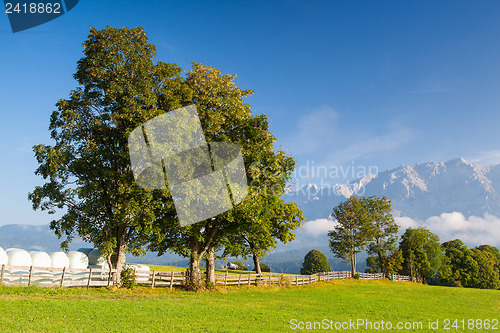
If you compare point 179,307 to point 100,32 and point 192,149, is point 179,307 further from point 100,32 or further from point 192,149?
point 100,32

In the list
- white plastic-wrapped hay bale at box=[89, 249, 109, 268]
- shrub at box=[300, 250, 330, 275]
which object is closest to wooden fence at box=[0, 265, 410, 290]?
white plastic-wrapped hay bale at box=[89, 249, 109, 268]

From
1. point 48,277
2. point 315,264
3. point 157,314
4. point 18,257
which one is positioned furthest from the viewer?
point 315,264

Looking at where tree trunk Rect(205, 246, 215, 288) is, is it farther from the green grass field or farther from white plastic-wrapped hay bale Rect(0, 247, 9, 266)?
white plastic-wrapped hay bale Rect(0, 247, 9, 266)

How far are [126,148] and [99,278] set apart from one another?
1137cm

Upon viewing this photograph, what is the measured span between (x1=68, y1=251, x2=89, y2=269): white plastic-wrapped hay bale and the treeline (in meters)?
39.0

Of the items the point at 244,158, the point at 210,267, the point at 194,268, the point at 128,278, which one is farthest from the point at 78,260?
the point at 244,158

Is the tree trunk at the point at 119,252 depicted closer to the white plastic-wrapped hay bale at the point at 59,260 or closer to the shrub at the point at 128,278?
the shrub at the point at 128,278

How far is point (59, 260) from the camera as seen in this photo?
28.2 metres

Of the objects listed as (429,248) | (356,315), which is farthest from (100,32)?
(429,248)

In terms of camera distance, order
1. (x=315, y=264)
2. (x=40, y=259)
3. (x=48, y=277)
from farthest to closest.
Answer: (x=315, y=264), (x=40, y=259), (x=48, y=277)

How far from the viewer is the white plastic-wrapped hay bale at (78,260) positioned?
2964 cm

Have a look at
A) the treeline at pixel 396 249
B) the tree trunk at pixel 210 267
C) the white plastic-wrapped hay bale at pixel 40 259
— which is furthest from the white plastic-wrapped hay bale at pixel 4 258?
the treeline at pixel 396 249

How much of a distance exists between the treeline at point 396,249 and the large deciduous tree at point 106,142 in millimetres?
41076

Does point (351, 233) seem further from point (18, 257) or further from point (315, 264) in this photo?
point (18, 257)
